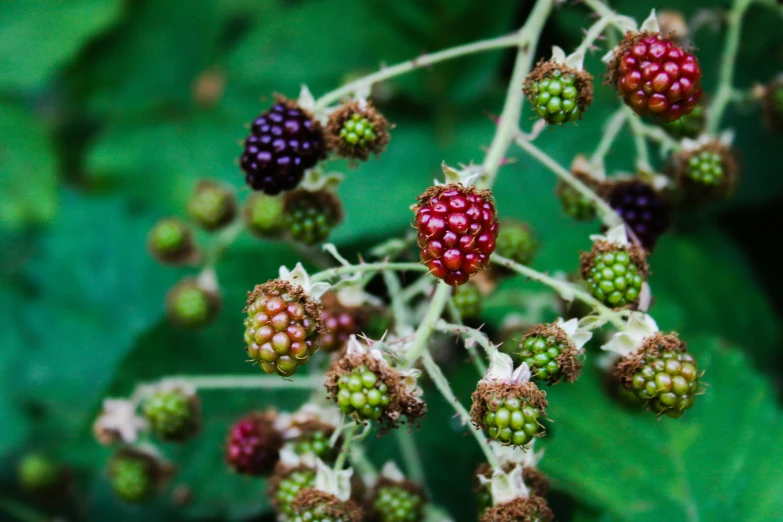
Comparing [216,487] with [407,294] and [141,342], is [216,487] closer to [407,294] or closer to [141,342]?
[141,342]

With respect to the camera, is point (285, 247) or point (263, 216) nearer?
point (263, 216)

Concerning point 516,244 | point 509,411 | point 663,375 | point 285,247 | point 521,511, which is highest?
point 285,247

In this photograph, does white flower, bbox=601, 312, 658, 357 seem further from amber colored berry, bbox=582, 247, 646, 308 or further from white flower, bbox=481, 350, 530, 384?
white flower, bbox=481, 350, 530, 384

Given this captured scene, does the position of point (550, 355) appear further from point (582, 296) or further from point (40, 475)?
point (40, 475)

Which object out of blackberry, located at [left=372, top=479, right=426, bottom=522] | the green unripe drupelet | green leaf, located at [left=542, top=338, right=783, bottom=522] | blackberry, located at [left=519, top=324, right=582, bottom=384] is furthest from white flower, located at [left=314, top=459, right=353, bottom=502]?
green leaf, located at [left=542, top=338, right=783, bottom=522]

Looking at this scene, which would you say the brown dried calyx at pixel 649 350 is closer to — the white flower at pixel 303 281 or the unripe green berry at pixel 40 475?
the white flower at pixel 303 281

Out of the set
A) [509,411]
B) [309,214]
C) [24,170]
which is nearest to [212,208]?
[309,214]
